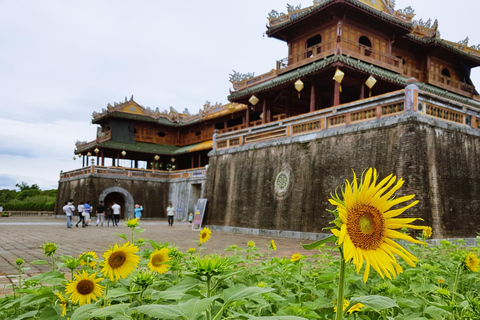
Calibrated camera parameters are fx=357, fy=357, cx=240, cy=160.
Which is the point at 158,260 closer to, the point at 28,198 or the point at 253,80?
the point at 253,80

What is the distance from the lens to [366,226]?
3.58 ft

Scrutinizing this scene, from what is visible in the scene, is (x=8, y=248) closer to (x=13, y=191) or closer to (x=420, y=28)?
(x=420, y=28)

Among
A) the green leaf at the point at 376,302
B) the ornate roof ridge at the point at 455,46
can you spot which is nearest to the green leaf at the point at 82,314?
the green leaf at the point at 376,302

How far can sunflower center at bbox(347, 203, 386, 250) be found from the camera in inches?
41.9

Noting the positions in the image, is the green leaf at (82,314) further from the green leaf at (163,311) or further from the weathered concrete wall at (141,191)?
the weathered concrete wall at (141,191)

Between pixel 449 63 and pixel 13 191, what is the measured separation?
154ft

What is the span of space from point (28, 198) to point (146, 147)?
2137 cm

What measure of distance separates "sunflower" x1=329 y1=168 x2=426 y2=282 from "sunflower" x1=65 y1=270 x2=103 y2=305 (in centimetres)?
118

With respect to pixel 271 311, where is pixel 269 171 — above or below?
above

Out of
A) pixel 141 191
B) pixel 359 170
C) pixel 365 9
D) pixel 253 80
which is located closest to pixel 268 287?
pixel 359 170

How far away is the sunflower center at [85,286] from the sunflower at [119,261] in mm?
77

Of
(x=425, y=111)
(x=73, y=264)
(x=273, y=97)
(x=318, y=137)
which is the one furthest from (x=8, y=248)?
(x=273, y=97)

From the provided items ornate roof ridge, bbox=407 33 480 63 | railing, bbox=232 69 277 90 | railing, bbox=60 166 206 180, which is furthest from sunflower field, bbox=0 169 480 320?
railing, bbox=60 166 206 180

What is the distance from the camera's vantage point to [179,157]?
2912 centimetres
